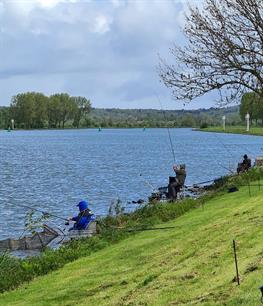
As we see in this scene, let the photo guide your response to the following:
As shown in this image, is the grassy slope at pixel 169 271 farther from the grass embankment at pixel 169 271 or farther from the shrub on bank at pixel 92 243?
the shrub on bank at pixel 92 243

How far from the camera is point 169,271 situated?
1276cm

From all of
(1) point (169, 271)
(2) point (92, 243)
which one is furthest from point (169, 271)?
(2) point (92, 243)

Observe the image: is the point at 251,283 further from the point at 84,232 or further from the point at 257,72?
the point at 84,232

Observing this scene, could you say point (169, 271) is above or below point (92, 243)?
above

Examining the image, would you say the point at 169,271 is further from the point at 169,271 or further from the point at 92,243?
the point at 92,243

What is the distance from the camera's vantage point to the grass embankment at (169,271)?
1049 cm

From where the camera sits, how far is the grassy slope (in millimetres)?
10500

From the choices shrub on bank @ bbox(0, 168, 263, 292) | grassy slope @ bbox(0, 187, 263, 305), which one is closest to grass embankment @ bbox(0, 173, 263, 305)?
grassy slope @ bbox(0, 187, 263, 305)

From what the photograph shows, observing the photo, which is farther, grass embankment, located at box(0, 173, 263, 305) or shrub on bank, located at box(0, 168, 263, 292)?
shrub on bank, located at box(0, 168, 263, 292)

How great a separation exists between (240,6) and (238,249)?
25.5 ft

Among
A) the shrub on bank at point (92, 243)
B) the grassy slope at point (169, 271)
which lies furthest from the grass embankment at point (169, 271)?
the shrub on bank at point (92, 243)

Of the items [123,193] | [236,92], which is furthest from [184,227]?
[123,193]

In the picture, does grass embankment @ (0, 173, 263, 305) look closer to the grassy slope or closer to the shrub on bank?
the grassy slope

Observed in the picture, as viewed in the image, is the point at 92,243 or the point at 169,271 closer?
the point at 169,271
